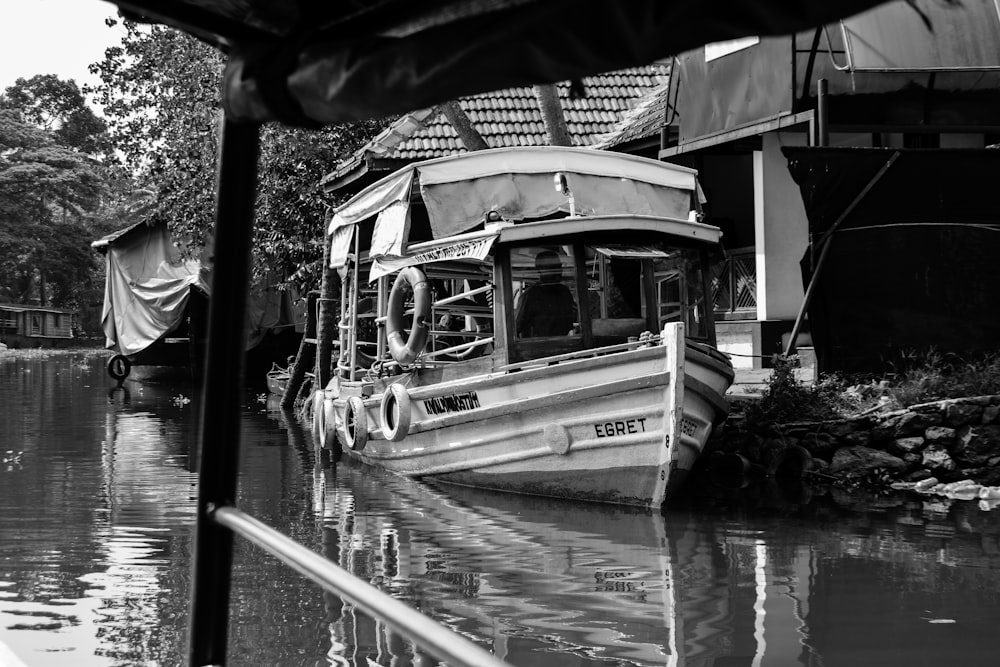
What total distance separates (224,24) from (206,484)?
100 cm

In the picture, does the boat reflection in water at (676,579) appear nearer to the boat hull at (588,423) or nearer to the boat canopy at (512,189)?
the boat hull at (588,423)

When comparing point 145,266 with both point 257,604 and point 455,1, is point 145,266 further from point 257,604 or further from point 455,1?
point 455,1

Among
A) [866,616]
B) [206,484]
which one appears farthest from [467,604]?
[206,484]

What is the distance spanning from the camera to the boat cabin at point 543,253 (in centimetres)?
1025

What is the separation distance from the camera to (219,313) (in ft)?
8.23

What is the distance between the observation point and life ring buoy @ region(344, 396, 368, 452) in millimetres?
12078

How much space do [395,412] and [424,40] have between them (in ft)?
30.9

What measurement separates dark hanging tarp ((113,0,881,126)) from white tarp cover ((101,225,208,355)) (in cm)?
2550

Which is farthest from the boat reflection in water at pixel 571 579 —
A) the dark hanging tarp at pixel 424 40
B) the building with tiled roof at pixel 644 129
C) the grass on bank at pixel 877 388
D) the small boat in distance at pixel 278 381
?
the small boat in distance at pixel 278 381

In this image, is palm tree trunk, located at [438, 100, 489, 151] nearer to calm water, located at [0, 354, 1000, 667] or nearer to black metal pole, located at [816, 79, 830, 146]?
black metal pole, located at [816, 79, 830, 146]

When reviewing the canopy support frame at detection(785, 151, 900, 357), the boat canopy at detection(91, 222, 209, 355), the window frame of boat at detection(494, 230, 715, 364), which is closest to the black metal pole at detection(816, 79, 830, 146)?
the canopy support frame at detection(785, 151, 900, 357)

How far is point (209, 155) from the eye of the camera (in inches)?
829

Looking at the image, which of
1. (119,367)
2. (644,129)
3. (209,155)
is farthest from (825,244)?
(119,367)

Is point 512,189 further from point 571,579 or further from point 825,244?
point 571,579
